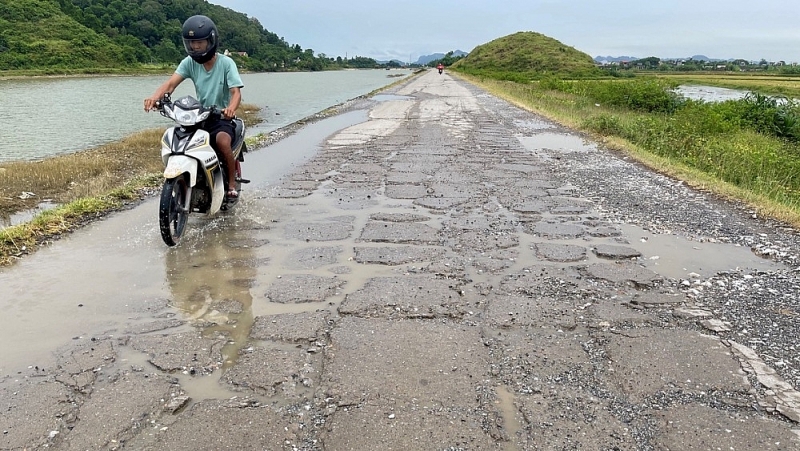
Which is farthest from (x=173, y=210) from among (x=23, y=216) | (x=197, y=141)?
(x=23, y=216)

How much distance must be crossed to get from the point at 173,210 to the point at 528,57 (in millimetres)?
83013

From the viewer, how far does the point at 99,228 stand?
5293 mm

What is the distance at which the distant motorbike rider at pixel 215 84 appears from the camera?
16.7ft

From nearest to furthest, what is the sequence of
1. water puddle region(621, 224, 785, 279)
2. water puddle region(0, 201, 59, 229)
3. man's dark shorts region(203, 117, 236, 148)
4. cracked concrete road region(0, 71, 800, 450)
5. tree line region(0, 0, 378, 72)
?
cracked concrete road region(0, 71, 800, 450) < water puddle region(621, 224, 785, 279) < man's dark shorts region(203, 117, 236, 148) < water puddle region(0, 201, 59, 229) < tree line region(0, 0, 378, 72)

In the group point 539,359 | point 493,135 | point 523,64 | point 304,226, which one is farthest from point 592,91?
point 523,64

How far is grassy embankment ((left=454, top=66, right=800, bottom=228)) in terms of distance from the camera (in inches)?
287

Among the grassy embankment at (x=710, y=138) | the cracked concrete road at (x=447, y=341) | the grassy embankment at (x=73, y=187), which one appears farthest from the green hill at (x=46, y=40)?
the cracked concrete road at (x=447, y=341)

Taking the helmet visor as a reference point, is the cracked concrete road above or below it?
below

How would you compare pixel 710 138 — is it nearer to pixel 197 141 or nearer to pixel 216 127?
pixel 216 127

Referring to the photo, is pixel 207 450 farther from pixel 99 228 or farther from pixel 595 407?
pixel 99 228

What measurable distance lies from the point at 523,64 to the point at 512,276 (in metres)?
81.5

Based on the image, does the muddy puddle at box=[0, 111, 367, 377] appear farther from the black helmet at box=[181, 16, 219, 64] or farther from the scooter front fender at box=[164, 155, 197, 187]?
the black helmet at box=[181, 16, 219, 64]

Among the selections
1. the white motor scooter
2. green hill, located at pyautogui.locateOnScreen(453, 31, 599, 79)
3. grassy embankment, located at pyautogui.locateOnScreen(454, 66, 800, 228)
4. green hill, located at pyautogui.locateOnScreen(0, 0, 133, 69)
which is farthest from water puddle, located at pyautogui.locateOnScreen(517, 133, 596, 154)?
green hill, located at pyautogui.locateOnScreen(453, 31, 599, 79)

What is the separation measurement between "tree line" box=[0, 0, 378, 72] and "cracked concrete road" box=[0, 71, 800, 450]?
38.7 m
